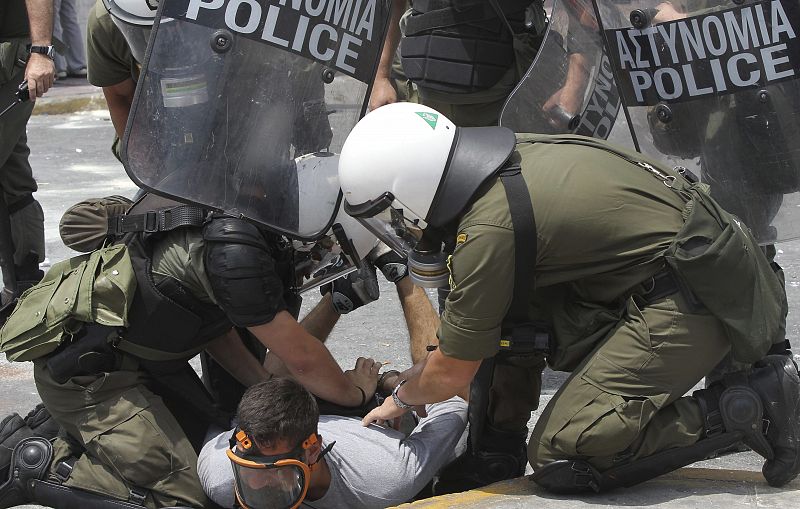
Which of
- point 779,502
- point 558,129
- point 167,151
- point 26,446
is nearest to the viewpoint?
point 779,502

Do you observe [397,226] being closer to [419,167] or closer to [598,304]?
[419,167]

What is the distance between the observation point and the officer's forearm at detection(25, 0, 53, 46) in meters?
4.51

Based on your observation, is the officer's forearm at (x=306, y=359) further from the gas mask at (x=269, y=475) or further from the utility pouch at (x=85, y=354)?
the utility pouch at (x=85, y=354)

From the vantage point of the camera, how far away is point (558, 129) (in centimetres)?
363

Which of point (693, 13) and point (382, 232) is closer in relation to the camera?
point (382, 232)

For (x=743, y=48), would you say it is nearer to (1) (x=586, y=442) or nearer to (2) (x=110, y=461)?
(1) (x=586, y=442)

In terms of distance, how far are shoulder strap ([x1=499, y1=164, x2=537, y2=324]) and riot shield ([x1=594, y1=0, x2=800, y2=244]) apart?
3.34ft

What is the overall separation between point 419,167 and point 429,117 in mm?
151

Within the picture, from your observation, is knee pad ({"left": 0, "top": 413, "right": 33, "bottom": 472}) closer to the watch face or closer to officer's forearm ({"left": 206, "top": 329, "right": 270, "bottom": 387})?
officer's forearm ({"left": 206, "top": 329, "right": 270, "bottom": 387})

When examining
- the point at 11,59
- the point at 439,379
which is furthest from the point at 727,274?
the point at 11,59

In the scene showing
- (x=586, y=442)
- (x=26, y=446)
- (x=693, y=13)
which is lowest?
(x=26, y=446)

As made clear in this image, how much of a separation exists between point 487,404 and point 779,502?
0.89 metres

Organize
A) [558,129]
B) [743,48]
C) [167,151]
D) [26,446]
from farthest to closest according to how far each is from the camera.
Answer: [558,129] → [743,48] → [26,446] → [167,151]

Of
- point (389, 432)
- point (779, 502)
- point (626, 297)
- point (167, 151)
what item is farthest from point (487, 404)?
point (167, 151)
